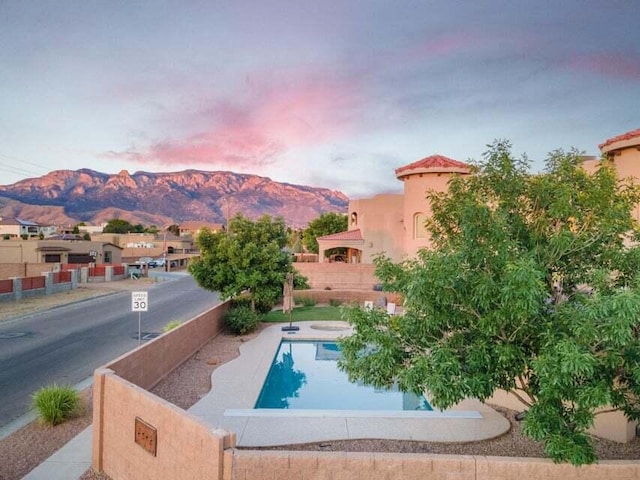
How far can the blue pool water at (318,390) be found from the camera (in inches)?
529

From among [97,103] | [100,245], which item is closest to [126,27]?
[97,103]

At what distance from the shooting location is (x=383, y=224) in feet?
126

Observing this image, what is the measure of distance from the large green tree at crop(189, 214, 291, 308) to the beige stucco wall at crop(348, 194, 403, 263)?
53.2 feet

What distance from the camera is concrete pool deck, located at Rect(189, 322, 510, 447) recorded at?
983cm

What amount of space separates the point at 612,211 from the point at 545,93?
2293 centimetres

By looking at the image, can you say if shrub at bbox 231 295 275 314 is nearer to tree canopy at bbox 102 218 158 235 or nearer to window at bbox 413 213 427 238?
window at bbox 413 213 427 238

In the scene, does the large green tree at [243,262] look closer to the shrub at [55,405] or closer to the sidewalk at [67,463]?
the shrub at [55,405]

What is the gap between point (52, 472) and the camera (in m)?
8.12

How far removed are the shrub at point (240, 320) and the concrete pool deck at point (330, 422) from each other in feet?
25.5

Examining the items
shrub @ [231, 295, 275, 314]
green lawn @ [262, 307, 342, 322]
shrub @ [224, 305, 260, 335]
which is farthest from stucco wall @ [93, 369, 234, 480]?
green lawn @ [262, 307, 342, 322]

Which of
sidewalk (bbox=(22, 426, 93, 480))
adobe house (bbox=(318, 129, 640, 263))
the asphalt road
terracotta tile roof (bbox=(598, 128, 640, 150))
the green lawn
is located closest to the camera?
sidewalk (bbox=(22, 426, 93, 480))

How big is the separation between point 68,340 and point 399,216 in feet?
85.4

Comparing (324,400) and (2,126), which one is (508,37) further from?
(2,126)

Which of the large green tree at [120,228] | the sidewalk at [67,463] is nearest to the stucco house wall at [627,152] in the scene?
the sidewalk at [67,463]
